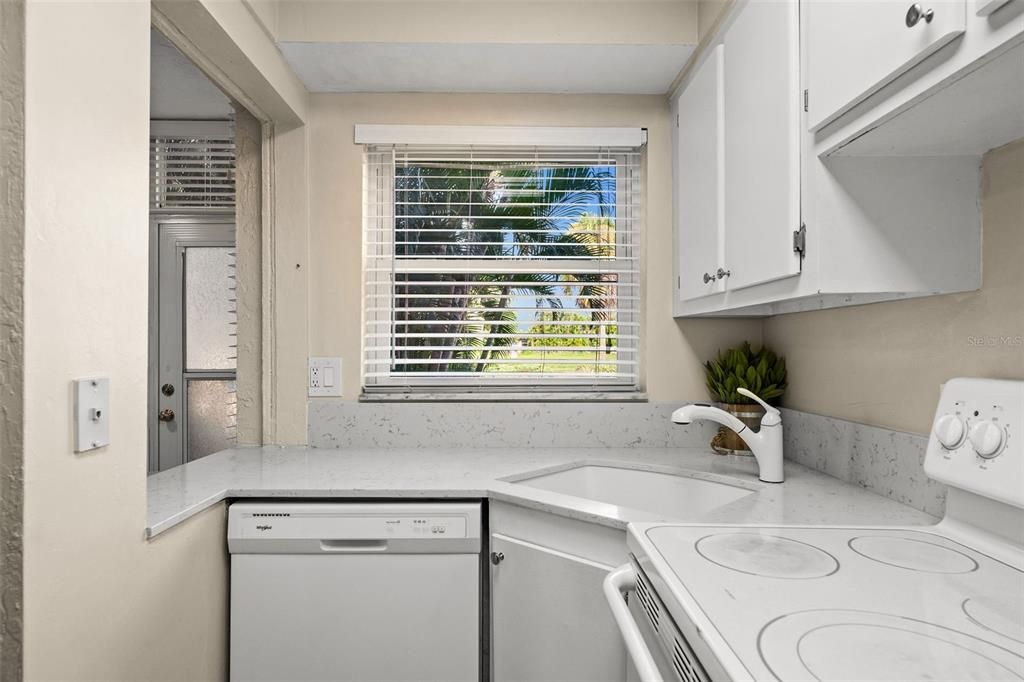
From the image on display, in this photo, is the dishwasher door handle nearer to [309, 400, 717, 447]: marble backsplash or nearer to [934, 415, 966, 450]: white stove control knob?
[309, 400, 717, 447]: marble backsplash

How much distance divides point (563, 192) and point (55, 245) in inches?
63.5

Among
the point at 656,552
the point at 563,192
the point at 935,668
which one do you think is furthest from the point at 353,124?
the point at 935,668

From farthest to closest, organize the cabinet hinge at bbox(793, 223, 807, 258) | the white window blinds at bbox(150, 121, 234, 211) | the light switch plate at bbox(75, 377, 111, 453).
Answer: the white window blinds at bbox(150, 121, 234, 211)
the cabinet hinge at bbox(793, 223, 807, 258)
the light switch plate at bbox(75, 377, 111, 453)

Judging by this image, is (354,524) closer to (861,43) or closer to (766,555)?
(766,555)

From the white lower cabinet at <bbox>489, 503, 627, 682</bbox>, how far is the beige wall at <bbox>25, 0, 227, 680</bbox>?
0.76 metres

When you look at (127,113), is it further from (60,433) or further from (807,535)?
(807,535)

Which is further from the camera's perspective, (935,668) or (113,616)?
(113,616)

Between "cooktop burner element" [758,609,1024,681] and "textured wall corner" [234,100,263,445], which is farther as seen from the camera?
"textured wall corner" [234,100,263,445]

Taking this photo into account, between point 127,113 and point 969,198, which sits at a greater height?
point 127,113

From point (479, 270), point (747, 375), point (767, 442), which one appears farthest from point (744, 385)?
point (479, 270)

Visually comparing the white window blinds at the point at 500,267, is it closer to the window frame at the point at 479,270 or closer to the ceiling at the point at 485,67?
the window frame at the point at 479,270

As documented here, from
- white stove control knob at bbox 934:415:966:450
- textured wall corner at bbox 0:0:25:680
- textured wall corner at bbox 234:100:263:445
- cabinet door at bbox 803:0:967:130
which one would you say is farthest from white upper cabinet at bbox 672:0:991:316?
textured wall corner at bbox 234:100:263:445

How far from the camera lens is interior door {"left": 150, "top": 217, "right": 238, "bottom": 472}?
118 inches

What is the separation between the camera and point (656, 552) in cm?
92
